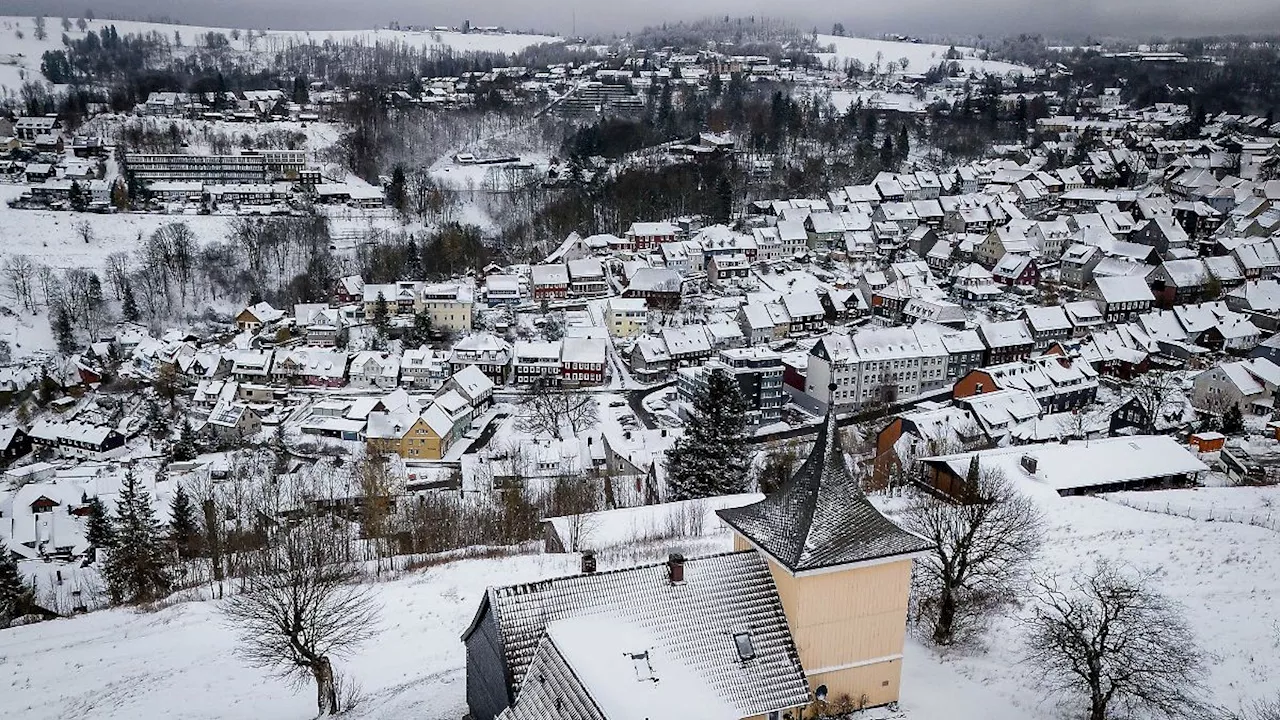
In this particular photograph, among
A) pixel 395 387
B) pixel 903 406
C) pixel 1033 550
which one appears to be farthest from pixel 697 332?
pixel 1033 550

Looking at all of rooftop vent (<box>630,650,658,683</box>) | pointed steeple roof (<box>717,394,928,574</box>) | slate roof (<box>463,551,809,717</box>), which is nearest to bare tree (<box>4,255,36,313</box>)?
slate roof (<box>463,551,809,717</box>)

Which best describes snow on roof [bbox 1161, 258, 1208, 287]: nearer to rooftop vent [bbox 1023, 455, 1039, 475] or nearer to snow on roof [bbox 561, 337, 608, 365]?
snow on roof [bbox 561, 337, 608, 365]

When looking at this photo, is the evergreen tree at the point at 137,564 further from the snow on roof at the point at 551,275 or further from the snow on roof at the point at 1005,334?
the snow on roof at the point at 1005,334

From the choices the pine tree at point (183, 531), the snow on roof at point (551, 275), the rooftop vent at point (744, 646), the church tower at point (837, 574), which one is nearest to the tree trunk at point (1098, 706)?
the church tower at point (837, 574)

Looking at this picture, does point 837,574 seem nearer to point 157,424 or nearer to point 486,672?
point 486,672

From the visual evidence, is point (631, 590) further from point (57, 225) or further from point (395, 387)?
point (57, 225)

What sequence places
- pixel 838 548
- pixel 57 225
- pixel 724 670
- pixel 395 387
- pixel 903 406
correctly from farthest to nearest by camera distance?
pixel 57 225
pixel 395 387
pixel 903 406
pixel 838 548
pixel 724 670
